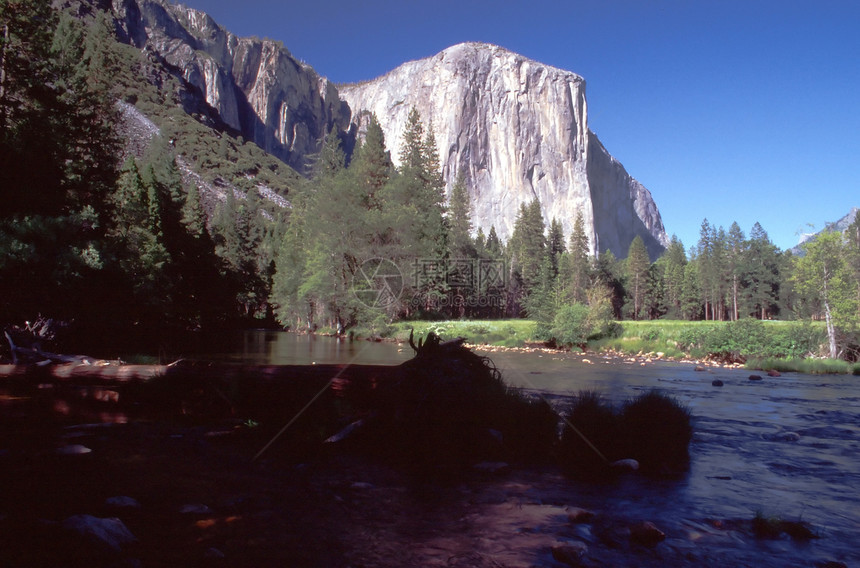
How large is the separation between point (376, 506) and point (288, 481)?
139 centimetres

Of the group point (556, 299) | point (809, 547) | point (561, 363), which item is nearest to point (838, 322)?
point (561, 363)

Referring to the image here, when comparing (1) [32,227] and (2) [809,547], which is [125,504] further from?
(1) [32,227]

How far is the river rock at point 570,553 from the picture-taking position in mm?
4238

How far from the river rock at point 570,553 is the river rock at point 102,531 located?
3734 millimetres

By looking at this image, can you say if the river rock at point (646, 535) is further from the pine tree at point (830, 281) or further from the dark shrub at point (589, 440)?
the pine tree at point (830, 281)

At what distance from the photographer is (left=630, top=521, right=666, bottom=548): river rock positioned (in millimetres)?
4750

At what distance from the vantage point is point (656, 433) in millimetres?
7875

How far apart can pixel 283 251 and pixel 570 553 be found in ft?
202

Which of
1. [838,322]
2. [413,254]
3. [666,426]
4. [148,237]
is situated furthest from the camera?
[413,254]

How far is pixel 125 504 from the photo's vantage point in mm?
4859

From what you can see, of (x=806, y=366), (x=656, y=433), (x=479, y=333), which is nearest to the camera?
(x=656, y=433)

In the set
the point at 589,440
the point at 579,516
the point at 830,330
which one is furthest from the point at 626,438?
the point at 830,330

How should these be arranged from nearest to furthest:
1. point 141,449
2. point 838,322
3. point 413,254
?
point 141,449 < point 838,322 < point 413,254

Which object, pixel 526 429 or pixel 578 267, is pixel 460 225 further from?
pixel 526 429
